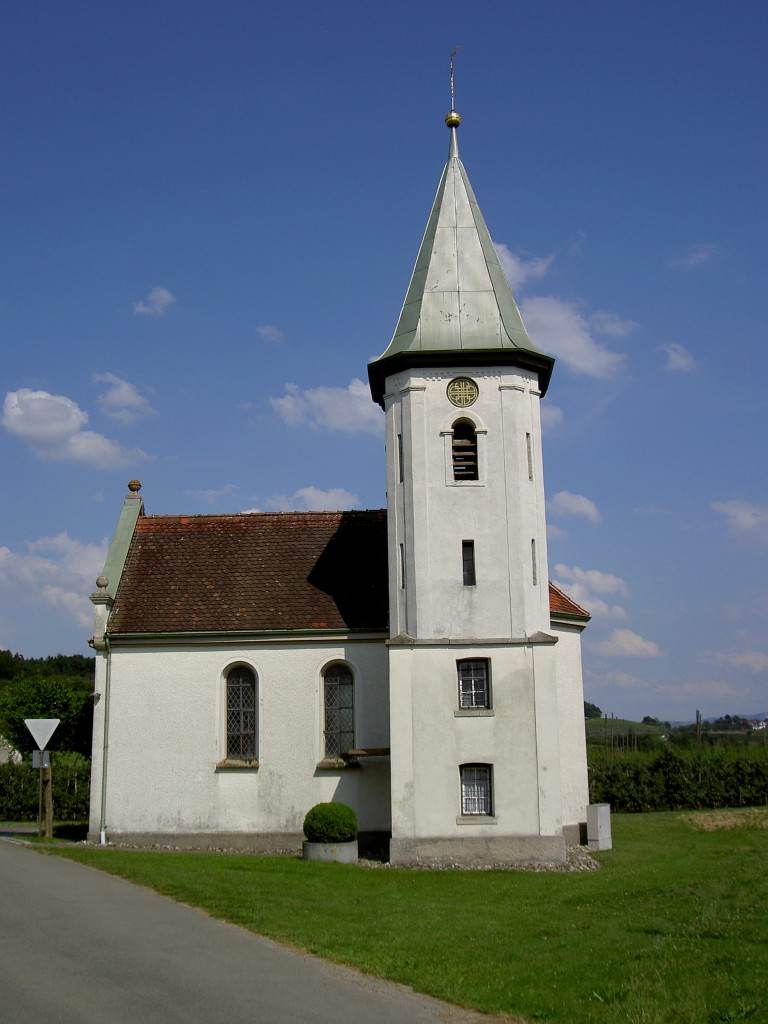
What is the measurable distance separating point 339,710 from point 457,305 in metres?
10.8

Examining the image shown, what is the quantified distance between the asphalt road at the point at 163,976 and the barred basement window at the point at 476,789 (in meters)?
9.14

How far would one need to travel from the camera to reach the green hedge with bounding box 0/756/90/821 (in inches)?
1310

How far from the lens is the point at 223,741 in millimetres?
24750

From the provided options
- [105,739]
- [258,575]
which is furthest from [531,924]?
[258,575]

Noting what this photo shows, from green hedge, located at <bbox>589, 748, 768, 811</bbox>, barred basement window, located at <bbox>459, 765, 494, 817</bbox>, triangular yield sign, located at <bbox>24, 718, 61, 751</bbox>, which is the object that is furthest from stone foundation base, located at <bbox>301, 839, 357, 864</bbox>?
green hedge, located at <bbox>589, 748, 768, 811</bbox>

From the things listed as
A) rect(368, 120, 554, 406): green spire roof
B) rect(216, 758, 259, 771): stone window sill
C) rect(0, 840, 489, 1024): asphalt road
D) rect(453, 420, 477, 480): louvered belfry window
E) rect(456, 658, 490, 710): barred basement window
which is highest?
rect(368, 120, 554, 406): green spire roof

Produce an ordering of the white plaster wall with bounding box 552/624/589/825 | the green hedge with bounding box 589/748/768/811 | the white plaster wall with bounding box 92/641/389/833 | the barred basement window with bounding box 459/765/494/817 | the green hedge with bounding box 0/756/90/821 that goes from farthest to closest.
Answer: the green hedge with bounding box 589/748/768/811 → the green hedge with bounding box 0/756/90/821 → the white plaster wall with bounding box 552/624/589/825 → the white plaster wall with bounding box 92/641/389/833 → the barred basement window with bounding box 459/765/494/817

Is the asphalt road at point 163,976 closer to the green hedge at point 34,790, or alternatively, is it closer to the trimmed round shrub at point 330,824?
the trimmed round shrub at point 330,824

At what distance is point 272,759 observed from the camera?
24.4 metres

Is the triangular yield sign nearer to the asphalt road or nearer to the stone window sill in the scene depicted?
the stone window sill

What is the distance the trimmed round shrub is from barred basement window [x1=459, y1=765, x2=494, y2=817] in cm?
259

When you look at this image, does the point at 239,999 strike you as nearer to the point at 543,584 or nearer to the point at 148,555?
the point at 543,584

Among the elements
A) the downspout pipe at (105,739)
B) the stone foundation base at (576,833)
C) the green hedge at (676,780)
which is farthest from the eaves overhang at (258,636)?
the green hedge at (676,780)

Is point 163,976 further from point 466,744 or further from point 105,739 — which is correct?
point 105,739
